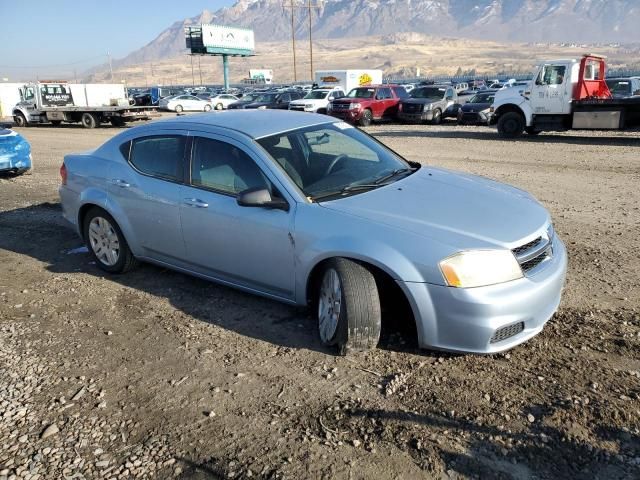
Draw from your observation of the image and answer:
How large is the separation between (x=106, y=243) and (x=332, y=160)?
7.90ft

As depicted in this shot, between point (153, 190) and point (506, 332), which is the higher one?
point (153, 190)

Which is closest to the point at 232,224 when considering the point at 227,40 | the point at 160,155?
the point at 160,155

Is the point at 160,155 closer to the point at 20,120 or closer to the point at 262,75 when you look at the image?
the point at 20,120

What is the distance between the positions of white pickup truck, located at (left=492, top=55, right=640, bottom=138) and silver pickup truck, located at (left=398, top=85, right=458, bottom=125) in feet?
21.0

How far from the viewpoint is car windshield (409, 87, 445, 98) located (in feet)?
84.7

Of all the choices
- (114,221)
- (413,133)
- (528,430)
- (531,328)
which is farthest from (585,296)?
(413,133)

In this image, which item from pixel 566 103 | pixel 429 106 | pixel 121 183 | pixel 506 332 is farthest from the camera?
pixel 429 106

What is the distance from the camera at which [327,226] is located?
147 inches

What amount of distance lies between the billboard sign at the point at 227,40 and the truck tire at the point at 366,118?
4609cm

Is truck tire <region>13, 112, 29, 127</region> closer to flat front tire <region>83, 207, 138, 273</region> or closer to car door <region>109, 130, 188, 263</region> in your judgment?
flat front tire <region>83, 207, 138, 273</region>

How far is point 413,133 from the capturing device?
20703mm

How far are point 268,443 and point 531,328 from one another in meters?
1.79

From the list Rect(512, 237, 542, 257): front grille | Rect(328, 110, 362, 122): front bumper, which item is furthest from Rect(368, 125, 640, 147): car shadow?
Rect(512, 237, 542, 257): front grille

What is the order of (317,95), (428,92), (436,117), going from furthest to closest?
(317,95), (428,92), (436,117)
